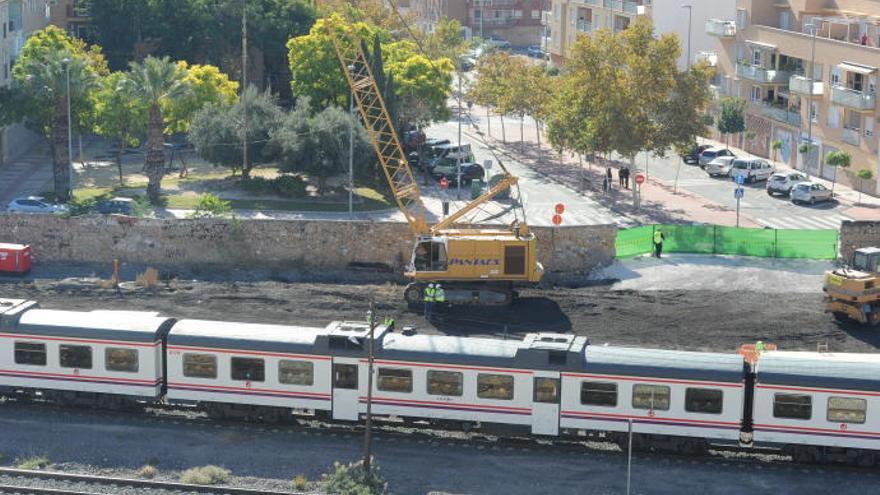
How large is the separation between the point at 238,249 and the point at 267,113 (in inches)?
882

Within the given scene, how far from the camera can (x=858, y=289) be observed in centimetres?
5531

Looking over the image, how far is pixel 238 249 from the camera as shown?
217 ft

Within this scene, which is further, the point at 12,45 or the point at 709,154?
the point at 12,45

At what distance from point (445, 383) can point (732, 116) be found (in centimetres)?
5946

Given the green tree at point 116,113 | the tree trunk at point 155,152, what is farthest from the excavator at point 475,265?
the green tree at point 116,113

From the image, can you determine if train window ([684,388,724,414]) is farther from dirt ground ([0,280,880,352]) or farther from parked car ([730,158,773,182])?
parked car ([730,158,773,182])

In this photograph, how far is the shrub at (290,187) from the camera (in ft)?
275

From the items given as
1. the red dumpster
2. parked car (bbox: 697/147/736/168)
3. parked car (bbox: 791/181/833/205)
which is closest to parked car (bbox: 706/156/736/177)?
parked car (bbox: 697/147/736/168)

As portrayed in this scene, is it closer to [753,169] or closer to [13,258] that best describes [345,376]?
[13,258]

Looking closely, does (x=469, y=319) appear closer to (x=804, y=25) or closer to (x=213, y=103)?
(x=213, y=103)

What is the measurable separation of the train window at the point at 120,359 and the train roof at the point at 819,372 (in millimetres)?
19449

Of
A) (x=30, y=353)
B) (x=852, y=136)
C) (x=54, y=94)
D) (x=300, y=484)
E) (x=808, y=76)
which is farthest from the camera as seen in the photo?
(x=808, y=76)

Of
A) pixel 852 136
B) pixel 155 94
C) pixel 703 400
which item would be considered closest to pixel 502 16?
pixel 852 136

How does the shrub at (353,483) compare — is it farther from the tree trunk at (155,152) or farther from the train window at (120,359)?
the tree trunk at (155,152)
